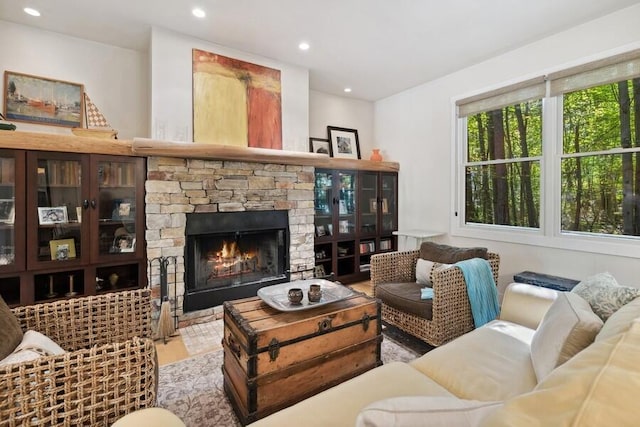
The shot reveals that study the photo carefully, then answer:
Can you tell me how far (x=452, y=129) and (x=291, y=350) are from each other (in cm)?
348

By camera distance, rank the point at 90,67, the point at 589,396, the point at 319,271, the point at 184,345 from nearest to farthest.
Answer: the point at 589,396 → the point at 184,345 → the point at 90,67 → the point at 319,271

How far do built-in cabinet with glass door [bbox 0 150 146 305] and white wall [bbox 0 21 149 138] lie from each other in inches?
27.2

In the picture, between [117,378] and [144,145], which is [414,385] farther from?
[144,145]

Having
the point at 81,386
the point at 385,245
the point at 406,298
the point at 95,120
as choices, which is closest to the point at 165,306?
the point at 81,386

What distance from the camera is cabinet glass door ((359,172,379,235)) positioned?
452cm

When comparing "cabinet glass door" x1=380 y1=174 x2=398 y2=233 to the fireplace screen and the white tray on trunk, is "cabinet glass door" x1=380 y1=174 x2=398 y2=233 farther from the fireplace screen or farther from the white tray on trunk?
the white tray on trunk

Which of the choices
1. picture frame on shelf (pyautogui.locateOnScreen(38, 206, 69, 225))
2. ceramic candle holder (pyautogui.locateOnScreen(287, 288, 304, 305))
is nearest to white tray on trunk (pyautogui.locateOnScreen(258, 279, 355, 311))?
ceramic candle holder (pyautogui.locateOnScreen(287, 288, 304, 305))

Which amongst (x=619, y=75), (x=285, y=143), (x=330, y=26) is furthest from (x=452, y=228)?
(x=330, y=26)

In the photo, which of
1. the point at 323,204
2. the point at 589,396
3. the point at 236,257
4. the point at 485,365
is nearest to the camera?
the point at 589,396

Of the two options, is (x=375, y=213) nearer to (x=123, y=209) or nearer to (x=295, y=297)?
(x=295, y=297)

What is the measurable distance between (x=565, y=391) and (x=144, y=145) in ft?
10.2

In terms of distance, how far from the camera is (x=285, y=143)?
3.78m

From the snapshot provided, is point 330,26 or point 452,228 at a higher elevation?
point 330,26

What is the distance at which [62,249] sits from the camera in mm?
2713
